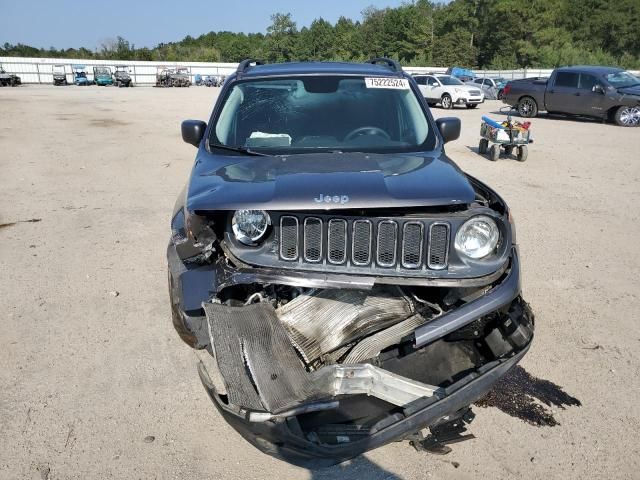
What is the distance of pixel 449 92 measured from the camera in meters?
24.3

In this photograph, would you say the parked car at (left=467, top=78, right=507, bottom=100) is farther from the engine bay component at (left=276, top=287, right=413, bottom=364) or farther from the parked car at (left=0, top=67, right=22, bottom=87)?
the parked car at (left=0, top=67, right=22, bottom=87)

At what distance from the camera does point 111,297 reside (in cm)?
463

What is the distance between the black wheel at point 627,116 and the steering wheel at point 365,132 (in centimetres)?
1679

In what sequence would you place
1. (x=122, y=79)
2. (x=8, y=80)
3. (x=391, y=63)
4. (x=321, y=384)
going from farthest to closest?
1. (x=122, y=79)
2. (x=8, y=80)
3. (x=391, y=63)
4. (x=321, y=384)

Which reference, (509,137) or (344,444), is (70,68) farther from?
(344,444)

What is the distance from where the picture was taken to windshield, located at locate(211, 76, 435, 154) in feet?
12.5

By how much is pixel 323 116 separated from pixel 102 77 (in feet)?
176

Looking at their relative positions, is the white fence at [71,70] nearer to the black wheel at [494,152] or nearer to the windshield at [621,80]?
the windshield at [621,80]

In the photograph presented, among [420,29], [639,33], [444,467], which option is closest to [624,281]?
[444,467]

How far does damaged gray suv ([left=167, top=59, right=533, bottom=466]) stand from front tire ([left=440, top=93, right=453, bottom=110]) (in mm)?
22964

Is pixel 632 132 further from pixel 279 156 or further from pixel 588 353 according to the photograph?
pixel 279 156

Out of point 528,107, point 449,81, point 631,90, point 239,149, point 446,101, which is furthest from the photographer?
point 449,81

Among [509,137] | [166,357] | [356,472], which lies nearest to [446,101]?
[509,137]

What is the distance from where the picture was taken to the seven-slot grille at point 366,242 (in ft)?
8.48
